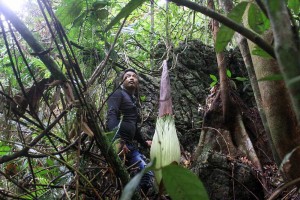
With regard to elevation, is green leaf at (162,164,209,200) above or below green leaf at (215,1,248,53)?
below

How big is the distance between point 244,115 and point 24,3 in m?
2.48

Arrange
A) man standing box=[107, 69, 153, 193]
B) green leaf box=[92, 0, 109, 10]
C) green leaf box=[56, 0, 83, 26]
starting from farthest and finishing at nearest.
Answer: man standing box=[107, 69, 153, 193] < green leaf box=[92, 0, 109, 10] < green leaf box=[56, 0, 83, 26]

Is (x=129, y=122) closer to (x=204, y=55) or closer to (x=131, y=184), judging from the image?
(x=204, y=55)

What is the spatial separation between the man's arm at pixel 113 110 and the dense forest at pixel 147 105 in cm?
19

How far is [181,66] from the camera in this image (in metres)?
4.96

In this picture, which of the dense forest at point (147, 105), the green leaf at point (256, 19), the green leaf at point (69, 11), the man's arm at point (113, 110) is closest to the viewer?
the dense forest at point (147, 105)

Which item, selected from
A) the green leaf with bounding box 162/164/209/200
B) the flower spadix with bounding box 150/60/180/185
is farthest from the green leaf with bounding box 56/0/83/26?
the green leaf with bounding box 162/164/209/200

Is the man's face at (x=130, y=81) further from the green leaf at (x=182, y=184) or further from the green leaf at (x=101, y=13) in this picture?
the green leaf at (x=182, y=184)

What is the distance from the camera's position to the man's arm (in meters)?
3.03

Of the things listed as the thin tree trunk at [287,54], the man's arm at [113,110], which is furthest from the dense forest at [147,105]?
the man's arm at [113,110]

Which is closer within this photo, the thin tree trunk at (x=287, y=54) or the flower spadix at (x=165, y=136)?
the thin tree trunk at (x=287, y=54)

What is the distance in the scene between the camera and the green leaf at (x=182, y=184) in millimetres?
614

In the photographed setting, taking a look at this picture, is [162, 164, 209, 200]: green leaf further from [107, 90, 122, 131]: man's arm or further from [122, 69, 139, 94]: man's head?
[122, 69, 139, 94]: man's head

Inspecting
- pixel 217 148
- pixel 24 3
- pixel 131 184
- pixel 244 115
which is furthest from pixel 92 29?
pixel 244 115
